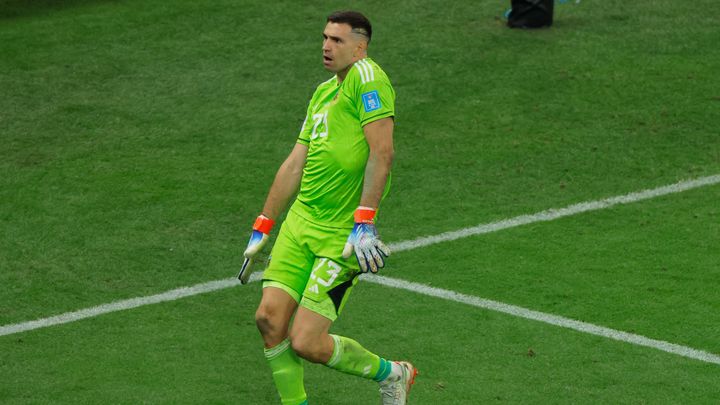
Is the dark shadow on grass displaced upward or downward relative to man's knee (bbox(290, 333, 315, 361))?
downward

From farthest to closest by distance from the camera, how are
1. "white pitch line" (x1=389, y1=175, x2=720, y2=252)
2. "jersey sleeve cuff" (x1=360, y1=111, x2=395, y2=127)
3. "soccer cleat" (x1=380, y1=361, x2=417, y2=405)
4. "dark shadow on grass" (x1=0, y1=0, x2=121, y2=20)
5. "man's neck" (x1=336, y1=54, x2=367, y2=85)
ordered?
1. "dark shadow on grass" (x1=0, y1=0, x2=121, y2=20)
2. "white pitch line" (x1=389, y1=175, x2=720, y2=252)
3. "soccer cleat" (x1=380, y1=361, x2=417, y2=405)
4. "man's neck" (x1=336, y1=54, x2=367, y2=85)
5. "jersey sleeve cuff" (x1=360, y1=111, x2=395, y2=127)

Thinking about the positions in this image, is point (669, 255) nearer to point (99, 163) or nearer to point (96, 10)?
point (99, 163)

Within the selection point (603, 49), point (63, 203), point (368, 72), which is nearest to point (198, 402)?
point (368, 72)

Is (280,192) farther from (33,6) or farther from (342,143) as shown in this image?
(33,6)

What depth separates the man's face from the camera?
736 cm

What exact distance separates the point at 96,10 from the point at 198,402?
8.41m

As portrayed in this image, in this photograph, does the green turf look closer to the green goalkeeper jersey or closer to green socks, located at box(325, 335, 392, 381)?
green socks, located at box(325, 335, 392, 381)

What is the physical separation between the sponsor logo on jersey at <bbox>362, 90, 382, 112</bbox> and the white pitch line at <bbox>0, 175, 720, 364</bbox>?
2.50 metres

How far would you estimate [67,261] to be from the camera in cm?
1011

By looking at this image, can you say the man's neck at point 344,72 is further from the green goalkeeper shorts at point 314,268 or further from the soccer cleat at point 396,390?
the soccer cleat at point 396,390

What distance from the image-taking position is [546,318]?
903 cm

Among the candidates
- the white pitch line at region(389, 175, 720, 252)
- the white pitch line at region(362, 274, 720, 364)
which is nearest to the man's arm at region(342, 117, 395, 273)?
the white pitch line at region(362, 274, 720, 364)

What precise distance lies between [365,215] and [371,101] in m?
0.61

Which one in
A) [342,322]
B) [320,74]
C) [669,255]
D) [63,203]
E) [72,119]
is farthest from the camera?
[320,74]
